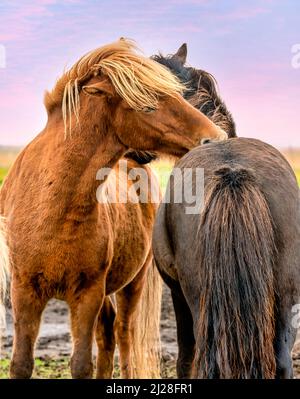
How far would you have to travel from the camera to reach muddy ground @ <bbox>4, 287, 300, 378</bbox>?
8.74 m

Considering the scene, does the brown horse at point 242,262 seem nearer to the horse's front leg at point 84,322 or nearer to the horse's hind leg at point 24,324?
the horse's front leg at point 84,322

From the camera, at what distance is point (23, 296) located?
6.02m

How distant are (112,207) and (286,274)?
2097 millimetres

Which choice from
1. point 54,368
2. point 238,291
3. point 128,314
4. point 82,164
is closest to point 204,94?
point 82,164

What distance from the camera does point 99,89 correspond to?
19.7 feet

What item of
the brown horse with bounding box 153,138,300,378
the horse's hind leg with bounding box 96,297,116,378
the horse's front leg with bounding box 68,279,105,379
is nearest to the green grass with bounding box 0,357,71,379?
the horse's hind leg with bounding box 96,297,116,378

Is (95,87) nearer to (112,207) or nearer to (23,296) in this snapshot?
(112,207)

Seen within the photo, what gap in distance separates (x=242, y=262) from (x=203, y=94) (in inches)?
95.9

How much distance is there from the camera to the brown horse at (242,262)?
4770 millimetres

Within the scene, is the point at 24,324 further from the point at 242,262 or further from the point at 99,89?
the point at 242,262

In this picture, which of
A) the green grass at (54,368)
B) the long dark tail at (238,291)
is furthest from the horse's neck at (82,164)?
the green grass at (54,368)

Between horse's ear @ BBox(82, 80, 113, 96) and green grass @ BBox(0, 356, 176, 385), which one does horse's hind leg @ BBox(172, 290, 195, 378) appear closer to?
horse's ear @ BBox(82, 80, 113, 96)

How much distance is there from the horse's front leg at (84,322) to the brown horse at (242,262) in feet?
3.62
